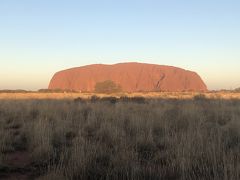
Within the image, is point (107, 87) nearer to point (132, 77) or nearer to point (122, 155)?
point (132, 77)

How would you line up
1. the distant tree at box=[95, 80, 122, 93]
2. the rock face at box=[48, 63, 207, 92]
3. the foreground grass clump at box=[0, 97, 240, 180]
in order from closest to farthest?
the foreground grass clump at box=[0, 97, 240, 180] → the distant tree at box=[95, 80, 122, 93] → the rock face at box=[48, 63, 207, 92]

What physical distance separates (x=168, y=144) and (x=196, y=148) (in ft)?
3.69

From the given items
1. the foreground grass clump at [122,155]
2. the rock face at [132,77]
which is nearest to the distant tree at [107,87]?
the rock face at [132,77]

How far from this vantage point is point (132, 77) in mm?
128625

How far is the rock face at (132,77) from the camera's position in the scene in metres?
127

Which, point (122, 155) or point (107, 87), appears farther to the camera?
point (107, 87)

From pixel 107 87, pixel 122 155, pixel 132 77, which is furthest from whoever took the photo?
pixel 132 77

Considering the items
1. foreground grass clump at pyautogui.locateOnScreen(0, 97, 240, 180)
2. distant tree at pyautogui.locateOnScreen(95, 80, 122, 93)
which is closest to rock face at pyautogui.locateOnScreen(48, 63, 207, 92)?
distant tree at pyautogui.locateOnScreen(95, 80, 122, 93)

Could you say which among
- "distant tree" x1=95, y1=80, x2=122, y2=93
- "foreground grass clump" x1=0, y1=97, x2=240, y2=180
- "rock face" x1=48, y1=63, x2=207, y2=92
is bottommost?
"foreground grass clump" x1=0, y1=97, x2=240, y2=180

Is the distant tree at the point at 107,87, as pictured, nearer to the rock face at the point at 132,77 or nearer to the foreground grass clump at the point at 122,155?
the rock face at the point at 132,77

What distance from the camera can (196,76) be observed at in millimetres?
137875

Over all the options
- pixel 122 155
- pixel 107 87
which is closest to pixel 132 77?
pixel 107 87

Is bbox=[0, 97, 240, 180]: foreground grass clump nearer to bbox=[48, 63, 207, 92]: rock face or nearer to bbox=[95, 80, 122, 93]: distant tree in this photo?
bbox=[95, 80, 122, 93]: distant tree

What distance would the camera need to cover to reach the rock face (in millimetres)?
126688
